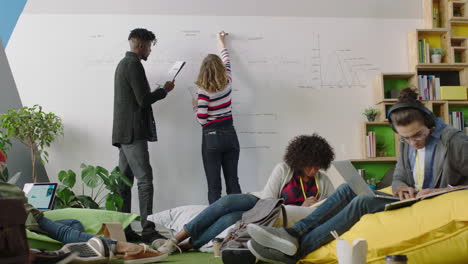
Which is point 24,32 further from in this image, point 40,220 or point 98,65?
point 40,220

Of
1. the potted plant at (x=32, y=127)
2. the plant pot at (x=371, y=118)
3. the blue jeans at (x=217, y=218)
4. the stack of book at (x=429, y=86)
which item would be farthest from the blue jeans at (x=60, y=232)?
the stack of book at (x=429, y=86)

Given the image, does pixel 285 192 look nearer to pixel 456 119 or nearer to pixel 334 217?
pixel 334 217

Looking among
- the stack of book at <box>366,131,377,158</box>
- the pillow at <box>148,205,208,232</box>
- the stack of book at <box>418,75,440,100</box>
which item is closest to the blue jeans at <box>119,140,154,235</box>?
the pillow at <box>148,205,208,232</box>

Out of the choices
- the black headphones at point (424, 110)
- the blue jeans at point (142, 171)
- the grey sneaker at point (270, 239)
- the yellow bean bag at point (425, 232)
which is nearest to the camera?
the yellow bean bag at point (425, 232)

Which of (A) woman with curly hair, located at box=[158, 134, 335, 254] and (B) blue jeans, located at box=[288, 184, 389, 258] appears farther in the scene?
(A) woman with curly hair, located at box=[158, 134, 335, 254]

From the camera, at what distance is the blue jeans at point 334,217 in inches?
95.3

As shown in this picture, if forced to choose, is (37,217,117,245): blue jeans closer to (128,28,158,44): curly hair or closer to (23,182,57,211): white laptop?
(23,182,57,211): white laptop

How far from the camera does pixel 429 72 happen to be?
514cm

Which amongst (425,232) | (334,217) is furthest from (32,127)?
(425,232)

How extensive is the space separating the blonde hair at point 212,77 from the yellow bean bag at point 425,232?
2293 millimetres

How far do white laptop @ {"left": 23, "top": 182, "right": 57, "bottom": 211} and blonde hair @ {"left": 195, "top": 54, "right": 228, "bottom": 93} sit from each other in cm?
141

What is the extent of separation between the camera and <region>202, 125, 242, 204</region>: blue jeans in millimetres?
4422

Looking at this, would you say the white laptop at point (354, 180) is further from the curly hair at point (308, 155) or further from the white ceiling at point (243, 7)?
the white ceiling at point (243, 7)

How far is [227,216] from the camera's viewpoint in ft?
10.5
